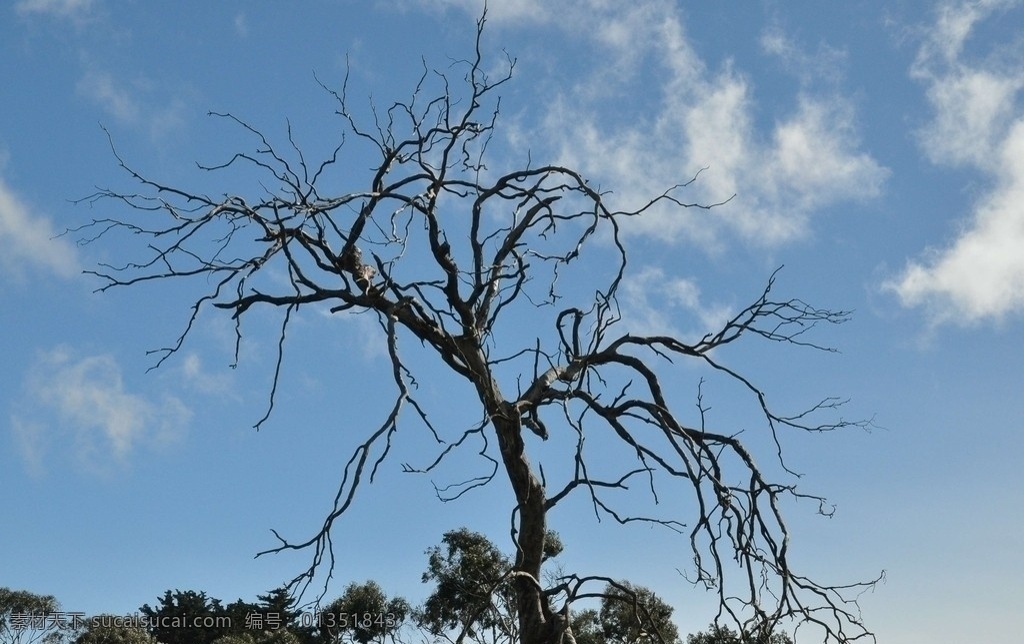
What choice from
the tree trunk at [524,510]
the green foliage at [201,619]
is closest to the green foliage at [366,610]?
the green foliage at [201,619]

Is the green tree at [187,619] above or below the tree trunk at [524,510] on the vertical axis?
above

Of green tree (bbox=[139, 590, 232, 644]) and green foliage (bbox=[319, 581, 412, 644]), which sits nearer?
green foliage (bbox=[319, 581, 412, 644])

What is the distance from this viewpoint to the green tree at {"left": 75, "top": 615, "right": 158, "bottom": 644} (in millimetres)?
16047

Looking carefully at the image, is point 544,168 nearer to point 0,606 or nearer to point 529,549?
point 529,549

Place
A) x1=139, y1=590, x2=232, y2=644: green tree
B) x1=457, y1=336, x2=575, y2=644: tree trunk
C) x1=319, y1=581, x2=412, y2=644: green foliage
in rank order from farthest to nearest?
x1=139, y1=590, x2=232, y2=644: green tree
x1=319, y1=581, x2=412, y2=644: green foliage
x1=457, y1=336, x2=575, y2=644: tree trunk

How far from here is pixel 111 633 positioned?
16250 millimetres

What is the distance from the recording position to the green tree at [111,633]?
52.6 feet

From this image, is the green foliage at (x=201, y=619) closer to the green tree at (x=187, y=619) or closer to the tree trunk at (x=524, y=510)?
the green tree at (x=187, y=619)

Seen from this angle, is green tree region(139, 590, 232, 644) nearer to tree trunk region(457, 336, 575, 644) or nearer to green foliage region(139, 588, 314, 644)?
green foliage region(139, 588, 314, 644)

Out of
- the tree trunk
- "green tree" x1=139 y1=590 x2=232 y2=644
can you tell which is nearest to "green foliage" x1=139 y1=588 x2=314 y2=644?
"green tree" x1=139 y1=590 x2=232 y2=644

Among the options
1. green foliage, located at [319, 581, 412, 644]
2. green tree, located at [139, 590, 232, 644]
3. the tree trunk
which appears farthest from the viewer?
green tree, located at [139, 590, 232, 644]

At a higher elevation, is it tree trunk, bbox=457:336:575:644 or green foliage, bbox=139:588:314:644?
Answer: green foliage, bbox=139:588:314:644

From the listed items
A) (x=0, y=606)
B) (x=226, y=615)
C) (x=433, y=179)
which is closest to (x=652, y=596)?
(x=433, y=179)

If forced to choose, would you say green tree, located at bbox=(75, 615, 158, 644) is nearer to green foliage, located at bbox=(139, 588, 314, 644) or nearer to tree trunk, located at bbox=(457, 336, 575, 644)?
green foliage, located at bbox=(139, 588, 314, 644)
